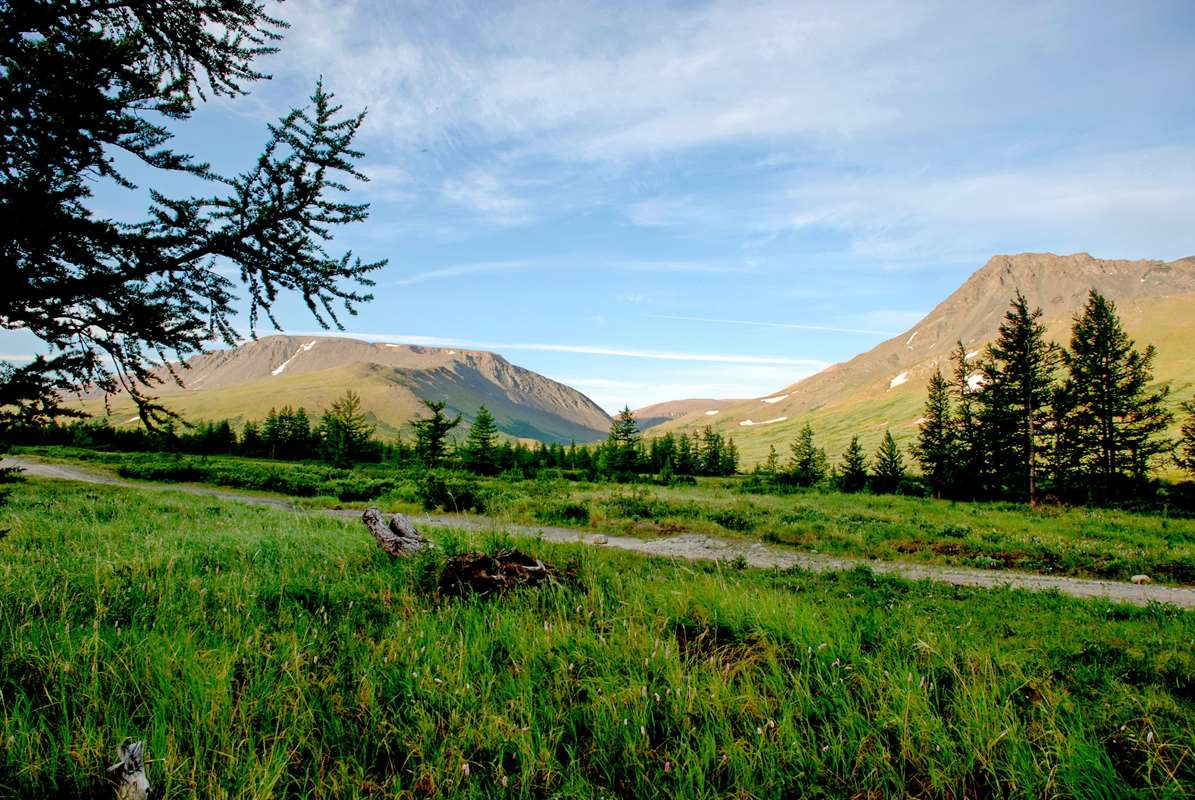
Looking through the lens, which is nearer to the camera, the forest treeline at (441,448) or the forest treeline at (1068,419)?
the forest treeline at (1068,419)

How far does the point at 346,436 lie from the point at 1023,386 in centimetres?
6914

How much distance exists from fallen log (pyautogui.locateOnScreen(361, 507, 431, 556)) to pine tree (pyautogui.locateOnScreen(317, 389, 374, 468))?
5915 cm

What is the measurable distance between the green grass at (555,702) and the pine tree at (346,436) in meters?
63.4

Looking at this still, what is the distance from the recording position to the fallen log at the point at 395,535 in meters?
7.88

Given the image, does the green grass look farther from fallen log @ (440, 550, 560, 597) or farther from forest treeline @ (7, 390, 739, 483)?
forest treeline @ (7, 390, 739, 483)

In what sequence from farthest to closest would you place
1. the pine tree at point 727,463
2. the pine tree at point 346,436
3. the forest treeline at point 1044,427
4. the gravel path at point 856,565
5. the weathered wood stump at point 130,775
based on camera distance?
the pine tree at point 727,463 < the pine tree at point 346,436 < the forest treeline at point 1044,427 < the gravel path at point 856,565 < the weathered wood stump at point 130,775

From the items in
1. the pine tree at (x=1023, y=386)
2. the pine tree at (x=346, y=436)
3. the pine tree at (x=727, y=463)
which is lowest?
the pine tree at (x=727, y=463)

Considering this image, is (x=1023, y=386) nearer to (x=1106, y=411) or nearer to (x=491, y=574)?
(x=1106, y=411)

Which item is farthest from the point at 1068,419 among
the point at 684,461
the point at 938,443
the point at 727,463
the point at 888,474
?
the point at 727,463

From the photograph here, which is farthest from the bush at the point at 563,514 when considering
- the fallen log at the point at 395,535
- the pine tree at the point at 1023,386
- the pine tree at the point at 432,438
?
the pine tree at the point at 432,438

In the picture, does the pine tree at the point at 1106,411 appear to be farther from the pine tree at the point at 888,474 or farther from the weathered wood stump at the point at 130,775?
the weathered wood stump at the point at 130,775

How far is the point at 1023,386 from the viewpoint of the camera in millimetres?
35969

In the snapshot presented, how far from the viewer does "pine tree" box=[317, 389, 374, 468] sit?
64.9 metres

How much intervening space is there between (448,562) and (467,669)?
3.18 m
